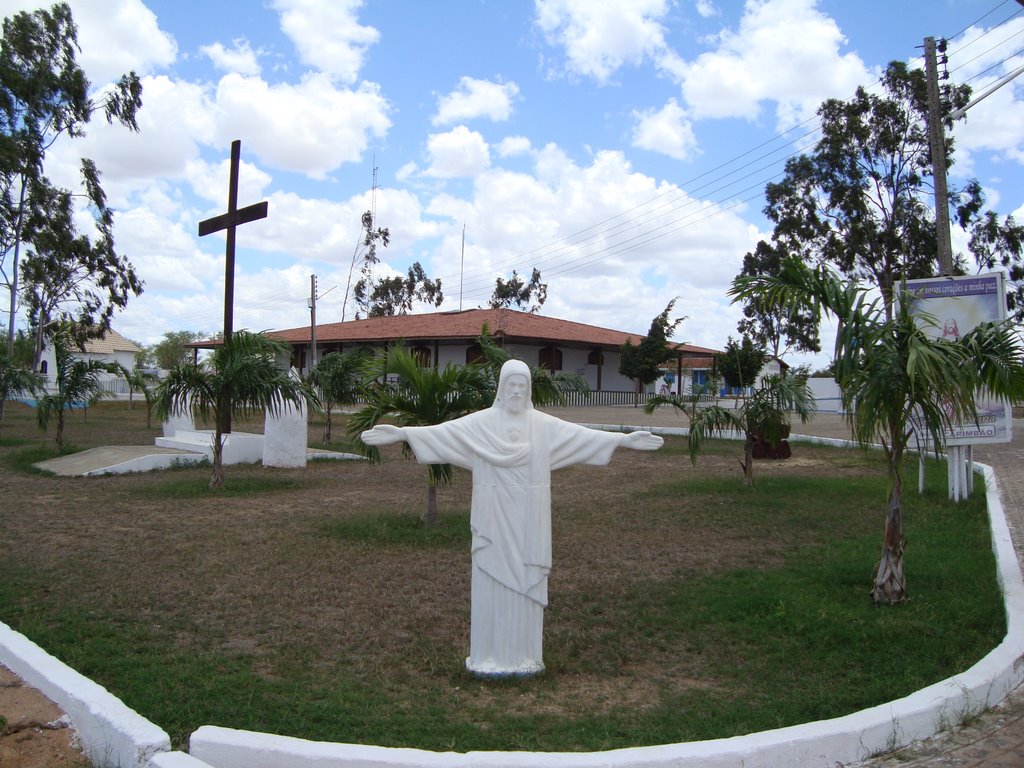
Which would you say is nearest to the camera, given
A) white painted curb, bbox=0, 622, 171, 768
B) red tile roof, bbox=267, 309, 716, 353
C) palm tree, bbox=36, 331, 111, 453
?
white painted curb, bbox=0, 622, 171, 768

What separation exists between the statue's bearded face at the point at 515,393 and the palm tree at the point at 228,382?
7.54 meters

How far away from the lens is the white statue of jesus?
4.29 m

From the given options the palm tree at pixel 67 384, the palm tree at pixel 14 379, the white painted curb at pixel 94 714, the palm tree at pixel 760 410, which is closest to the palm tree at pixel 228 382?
the palm tree at pixel 67 384

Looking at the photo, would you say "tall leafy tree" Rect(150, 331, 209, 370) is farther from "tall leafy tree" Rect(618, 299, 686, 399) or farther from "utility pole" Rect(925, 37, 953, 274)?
"utility pole" Rect(925, 37, 953, 274)

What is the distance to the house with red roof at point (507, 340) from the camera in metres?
29.3

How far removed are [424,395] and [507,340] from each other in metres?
19.7

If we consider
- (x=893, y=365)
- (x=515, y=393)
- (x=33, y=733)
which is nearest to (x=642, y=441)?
(x=515, y=393)

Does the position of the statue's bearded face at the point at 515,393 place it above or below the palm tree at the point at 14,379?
below

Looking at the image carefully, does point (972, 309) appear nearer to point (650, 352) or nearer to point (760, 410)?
point (760, 410)

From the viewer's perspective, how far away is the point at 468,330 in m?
29.7

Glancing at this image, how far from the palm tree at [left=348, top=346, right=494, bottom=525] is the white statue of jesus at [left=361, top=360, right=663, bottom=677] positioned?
11.8ft

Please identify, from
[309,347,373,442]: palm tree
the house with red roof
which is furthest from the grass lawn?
the house with red roof

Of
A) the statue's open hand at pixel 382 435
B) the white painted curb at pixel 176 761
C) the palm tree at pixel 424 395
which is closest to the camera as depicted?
the white painted curb at pixel 176 761

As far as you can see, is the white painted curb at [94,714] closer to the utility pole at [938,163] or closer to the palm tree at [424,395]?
the palm tree at [424,395]
